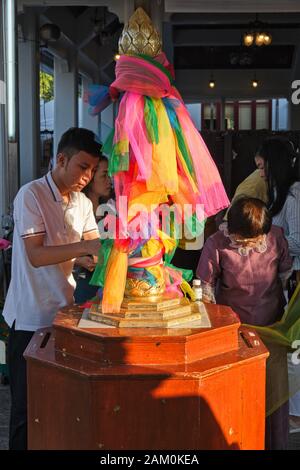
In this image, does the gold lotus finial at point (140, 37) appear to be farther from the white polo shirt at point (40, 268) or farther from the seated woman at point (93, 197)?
the seated woman at point (93, 197)

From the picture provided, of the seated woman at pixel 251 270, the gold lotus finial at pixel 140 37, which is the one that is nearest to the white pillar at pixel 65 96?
the seated woman at pixel 251 270

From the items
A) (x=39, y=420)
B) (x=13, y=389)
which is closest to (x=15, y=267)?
(x=13, y=389)

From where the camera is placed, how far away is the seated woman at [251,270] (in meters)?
2.29

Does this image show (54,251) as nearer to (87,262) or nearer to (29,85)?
(87,262)

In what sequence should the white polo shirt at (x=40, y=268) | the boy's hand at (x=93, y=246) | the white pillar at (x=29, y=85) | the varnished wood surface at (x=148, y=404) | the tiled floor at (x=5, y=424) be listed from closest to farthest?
the varnished wood surface at (x=148, y=404), the boy's hand at (x=93, y=246), the white polo shirt at (x=40, y=268), the tiled floor at (x=5, y=424), the white pillar at (x=29, y=85)

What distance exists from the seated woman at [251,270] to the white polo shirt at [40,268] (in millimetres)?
660

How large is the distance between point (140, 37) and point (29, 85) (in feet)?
19.3

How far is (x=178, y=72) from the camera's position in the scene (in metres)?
14.8

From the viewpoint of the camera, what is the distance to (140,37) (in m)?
1.52

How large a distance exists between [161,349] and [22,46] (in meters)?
6.39

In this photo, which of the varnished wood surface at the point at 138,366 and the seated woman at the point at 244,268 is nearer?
the varnished wood surface at the point at 138,366

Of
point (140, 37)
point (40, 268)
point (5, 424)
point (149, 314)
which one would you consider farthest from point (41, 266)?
point (5, 424)

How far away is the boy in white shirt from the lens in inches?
74.6

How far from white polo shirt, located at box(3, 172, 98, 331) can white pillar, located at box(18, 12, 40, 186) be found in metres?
5.29
